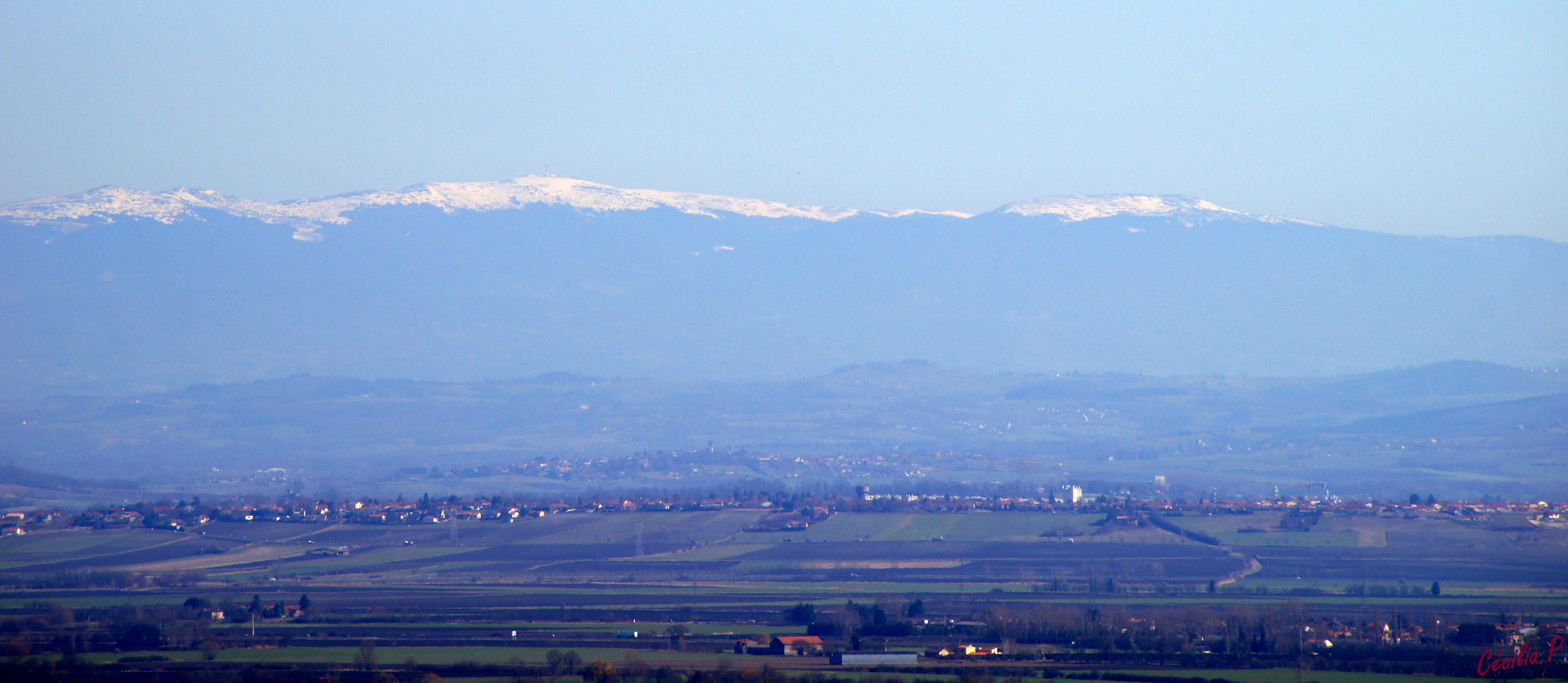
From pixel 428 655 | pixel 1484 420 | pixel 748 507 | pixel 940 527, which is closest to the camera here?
pixel 428 655

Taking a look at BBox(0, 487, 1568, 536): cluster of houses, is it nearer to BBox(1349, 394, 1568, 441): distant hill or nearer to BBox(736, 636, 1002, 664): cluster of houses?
BBox(736, 636, 1002, 664): cluster of houses

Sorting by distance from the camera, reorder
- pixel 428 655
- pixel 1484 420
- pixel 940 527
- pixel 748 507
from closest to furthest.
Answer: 1. pixel 428 655
2. pixel 940 527
3. pixel 748 507
4. pixel 1484 420

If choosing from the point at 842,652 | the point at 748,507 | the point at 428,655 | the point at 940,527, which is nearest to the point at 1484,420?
the point at 748,507

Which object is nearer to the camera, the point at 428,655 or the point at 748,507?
the point at 428,655

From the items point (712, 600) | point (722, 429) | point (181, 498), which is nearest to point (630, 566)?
point (712, 600)

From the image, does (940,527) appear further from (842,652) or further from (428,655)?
(428,655)

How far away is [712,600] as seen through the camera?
51.8m

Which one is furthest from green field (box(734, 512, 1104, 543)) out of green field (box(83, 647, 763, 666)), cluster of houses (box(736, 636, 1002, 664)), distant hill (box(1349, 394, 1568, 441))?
distant hill (box(1349, 394, 1568, 441))

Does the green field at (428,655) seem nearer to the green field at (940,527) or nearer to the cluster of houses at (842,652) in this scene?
the cluster of houses at (842,652)

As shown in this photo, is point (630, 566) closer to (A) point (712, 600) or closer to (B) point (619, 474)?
(A) point (712, 600)

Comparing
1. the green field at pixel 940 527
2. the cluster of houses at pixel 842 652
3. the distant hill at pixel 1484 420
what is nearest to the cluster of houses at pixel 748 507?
the green field at pixel 940 527

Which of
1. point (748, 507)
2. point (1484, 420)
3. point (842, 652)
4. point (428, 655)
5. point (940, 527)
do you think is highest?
point (1484, 420)

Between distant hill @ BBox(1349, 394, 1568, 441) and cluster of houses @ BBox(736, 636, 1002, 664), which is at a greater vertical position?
distant hill @ BBox(1349, 394, 1568, 441)

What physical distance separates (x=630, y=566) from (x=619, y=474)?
52531 mm
